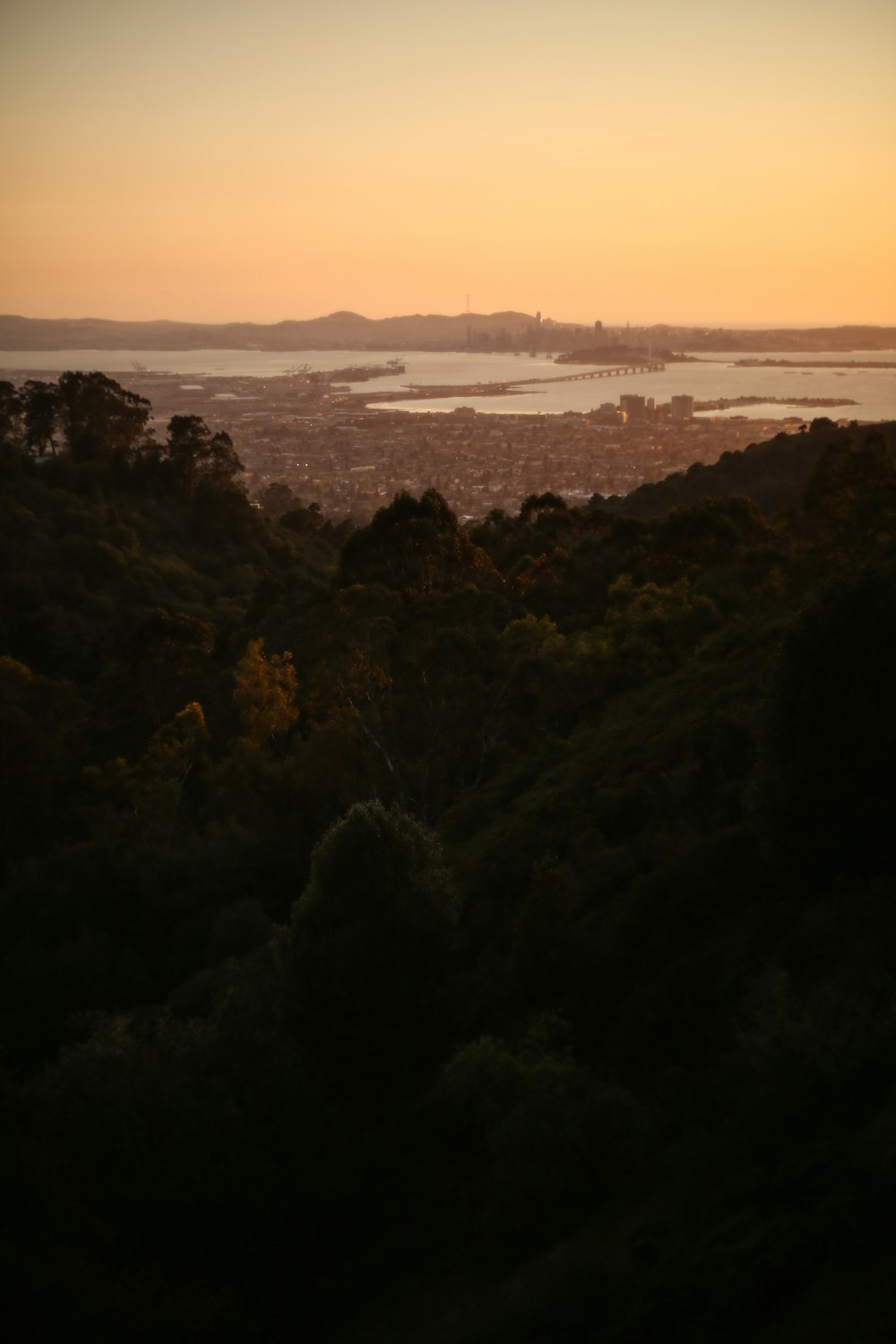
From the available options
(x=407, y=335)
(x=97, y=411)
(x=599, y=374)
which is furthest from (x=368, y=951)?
(x=407, y=335)

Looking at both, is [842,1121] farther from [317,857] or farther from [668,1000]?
[317,857]

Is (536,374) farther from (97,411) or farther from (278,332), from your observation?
(97,411)

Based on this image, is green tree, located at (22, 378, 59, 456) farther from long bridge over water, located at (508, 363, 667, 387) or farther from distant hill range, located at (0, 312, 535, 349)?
distant hill range, located at (0, 312, 535, 349)

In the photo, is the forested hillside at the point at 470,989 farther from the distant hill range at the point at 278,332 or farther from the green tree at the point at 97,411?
the distant hill range at the point at 278,332

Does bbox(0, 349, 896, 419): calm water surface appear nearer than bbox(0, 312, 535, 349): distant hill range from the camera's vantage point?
Yes

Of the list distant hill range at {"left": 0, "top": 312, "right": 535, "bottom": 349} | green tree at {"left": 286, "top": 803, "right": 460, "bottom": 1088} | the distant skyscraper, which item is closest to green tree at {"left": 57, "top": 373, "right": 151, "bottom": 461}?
the distant skyscraper
